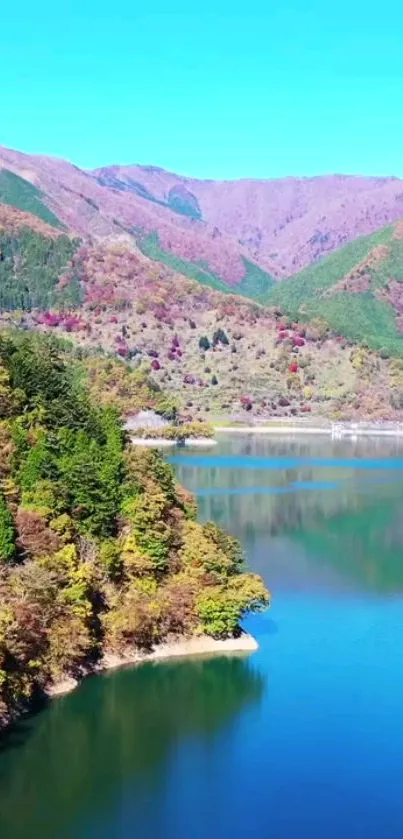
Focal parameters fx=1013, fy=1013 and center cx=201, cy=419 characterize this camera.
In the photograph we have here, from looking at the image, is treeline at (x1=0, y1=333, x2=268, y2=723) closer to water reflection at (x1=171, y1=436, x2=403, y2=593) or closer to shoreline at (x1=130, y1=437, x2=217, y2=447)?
water reflection at (x1=171, y1=436, x2=403, y2=593)

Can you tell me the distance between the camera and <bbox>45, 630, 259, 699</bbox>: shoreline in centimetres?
3097

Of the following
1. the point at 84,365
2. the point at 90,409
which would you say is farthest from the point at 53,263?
the point at 90,409

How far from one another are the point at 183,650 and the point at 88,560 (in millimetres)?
4169

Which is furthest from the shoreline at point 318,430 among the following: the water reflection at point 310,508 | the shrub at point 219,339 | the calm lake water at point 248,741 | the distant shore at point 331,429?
the calm lake water at point 248,741

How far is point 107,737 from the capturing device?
2694cm

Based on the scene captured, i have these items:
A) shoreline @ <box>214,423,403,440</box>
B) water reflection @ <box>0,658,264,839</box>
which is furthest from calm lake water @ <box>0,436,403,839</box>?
shoreline @ <box>214,423,403,440</box>

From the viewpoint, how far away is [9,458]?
1321 inches

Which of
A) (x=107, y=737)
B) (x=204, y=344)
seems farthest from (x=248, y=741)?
(x=204, y=344)

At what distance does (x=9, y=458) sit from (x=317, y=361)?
365ft

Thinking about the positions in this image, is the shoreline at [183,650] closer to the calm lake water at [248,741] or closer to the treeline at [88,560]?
the treeline at [88,560]

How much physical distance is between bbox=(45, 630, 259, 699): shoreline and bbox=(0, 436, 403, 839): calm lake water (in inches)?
17.4

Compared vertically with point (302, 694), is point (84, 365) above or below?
above

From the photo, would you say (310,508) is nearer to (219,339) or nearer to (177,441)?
(177,441)

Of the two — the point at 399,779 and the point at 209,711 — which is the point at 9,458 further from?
the point at 399,779
